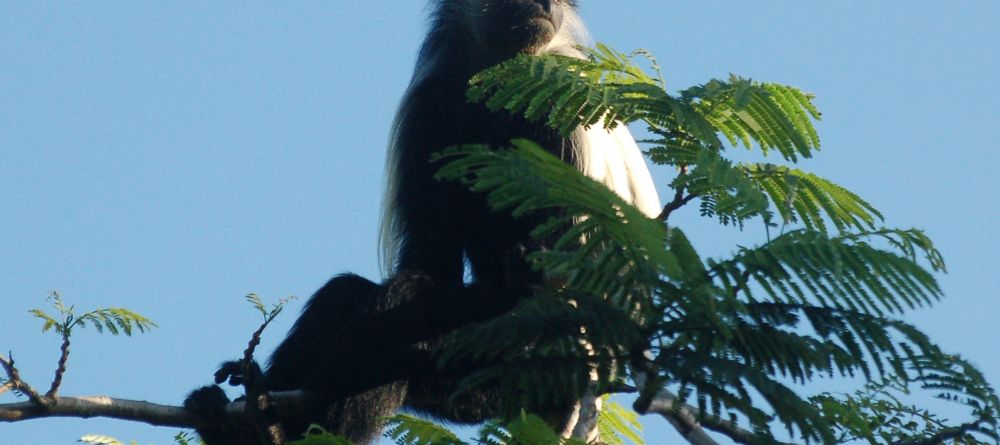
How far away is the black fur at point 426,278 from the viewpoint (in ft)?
15.0

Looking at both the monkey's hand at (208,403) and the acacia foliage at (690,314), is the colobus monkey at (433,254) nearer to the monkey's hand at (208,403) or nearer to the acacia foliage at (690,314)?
the monkey's hand at (208,403)

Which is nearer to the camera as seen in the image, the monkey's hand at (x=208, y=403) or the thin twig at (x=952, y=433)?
the thin twig at (x=952, y=433)

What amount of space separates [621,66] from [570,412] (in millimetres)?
1001

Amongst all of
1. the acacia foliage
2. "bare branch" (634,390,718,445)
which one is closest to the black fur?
"bare branch" (634,390,718,445)

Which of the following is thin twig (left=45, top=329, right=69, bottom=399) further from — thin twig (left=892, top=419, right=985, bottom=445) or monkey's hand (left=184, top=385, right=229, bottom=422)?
thin twig (left=892, top=419, right=985, bottom=445)

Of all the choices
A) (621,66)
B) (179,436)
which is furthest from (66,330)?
(621,66)

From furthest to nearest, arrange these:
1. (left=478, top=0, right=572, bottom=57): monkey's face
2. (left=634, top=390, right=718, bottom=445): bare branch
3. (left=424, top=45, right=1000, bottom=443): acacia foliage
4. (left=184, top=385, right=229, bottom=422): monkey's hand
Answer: (left=478, top=0, right=572, bottom=57): monkey's face < (left=184, top=385, right=229, bottom=422): monkey's hand < (left=634, top=390, right=718, bottom=445): bare branch < (left=424, top=45, right=1000, bottom=443): acacia foliage

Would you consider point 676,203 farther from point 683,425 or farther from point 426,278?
point 426,278

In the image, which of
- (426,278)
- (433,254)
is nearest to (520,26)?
(433,254)

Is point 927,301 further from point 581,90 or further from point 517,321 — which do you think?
point 581,90

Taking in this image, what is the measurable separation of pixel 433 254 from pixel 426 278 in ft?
1.90

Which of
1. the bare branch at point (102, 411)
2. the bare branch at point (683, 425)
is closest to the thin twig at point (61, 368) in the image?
the bare branch at point (102, 411)

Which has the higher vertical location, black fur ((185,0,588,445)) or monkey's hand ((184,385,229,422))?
black fur ((185,0,588,445))

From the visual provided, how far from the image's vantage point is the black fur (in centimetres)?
459
